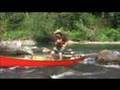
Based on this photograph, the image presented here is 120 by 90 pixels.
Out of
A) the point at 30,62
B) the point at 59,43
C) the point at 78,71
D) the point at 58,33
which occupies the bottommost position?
the point at 78,71

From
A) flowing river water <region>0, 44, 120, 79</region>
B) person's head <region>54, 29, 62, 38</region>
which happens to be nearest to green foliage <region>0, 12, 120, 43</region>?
person's head <region>54, 29, 62, 38</region>

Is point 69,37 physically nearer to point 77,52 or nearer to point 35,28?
point 77,52

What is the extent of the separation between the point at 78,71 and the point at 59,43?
1.58 ft

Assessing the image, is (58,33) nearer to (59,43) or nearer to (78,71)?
(59,43)

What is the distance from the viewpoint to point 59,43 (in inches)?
104

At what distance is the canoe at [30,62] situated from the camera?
101 inches

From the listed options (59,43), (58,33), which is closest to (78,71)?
(59,43)

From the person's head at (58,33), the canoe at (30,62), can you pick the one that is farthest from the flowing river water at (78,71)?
the person's head at (58,33)

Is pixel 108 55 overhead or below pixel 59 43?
below

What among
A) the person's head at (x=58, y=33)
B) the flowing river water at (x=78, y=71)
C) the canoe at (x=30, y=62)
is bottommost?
the flowing river water at (x=78, y=71)

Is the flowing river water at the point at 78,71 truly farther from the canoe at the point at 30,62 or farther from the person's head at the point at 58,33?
the person's head at the point at 58,33

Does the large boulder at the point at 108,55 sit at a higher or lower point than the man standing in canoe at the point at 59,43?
lower

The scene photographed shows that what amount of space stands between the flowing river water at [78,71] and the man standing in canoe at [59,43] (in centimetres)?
16
